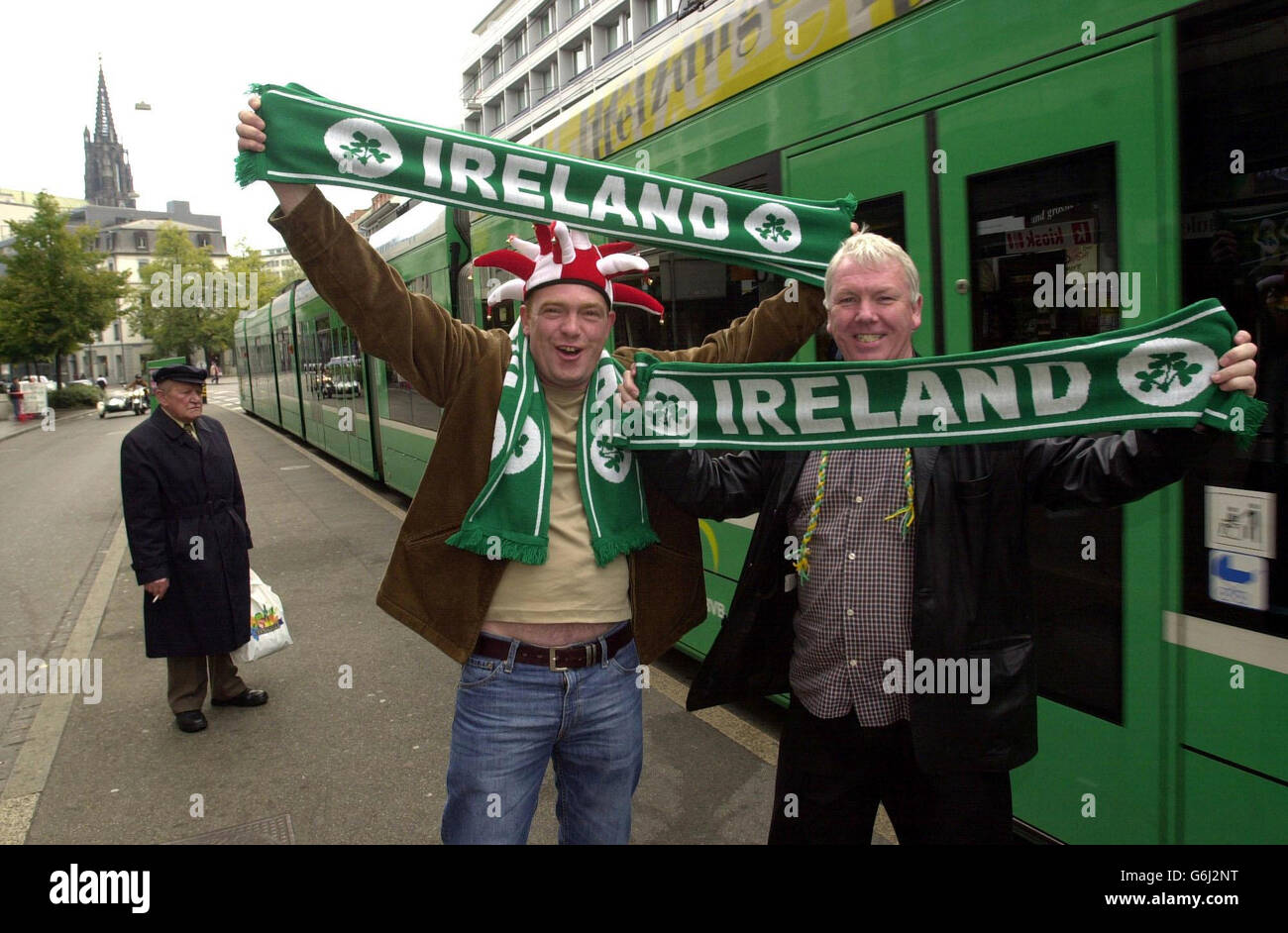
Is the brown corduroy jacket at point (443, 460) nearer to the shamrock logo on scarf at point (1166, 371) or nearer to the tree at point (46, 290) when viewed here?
the shamrock logo on scarf at point (1166, 371)

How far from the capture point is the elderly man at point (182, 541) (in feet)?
15.3

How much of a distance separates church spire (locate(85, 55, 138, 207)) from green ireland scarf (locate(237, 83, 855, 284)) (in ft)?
481

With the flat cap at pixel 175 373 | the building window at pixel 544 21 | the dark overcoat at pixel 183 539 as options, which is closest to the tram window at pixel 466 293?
the flat cap at pixel 175 373

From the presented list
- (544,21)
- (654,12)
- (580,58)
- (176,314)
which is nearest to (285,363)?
(654,12)

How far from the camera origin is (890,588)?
199cm

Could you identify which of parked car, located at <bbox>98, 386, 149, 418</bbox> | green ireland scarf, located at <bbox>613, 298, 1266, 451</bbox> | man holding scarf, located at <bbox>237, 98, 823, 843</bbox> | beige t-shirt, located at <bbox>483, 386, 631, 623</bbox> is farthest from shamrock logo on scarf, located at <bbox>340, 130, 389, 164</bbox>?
parked car, located at <bbox>98, 386, 149, 418</bbox>

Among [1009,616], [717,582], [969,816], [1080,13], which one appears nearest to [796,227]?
[1080,13]

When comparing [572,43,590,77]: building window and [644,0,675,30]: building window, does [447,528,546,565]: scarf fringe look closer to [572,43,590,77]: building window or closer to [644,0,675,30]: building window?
[644,0,675,30]: building window

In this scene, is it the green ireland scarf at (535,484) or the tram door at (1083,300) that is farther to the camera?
the tram door at (1083,300)

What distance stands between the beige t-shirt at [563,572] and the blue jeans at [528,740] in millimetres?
88

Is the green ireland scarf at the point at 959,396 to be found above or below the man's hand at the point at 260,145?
below

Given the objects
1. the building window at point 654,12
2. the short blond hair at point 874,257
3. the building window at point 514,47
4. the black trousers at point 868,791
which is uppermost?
the building window at point 514,47

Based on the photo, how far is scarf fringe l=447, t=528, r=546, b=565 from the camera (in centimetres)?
205

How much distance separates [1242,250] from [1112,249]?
0.34 m
